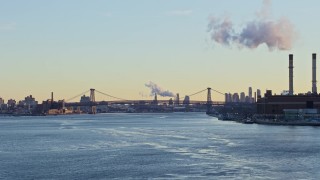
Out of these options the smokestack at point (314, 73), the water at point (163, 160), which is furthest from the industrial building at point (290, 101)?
the water at point (163, 160)

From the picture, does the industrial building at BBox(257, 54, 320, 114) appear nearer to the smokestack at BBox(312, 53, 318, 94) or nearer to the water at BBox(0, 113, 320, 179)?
the smokestack at BBox(312, 53, 318, 94)

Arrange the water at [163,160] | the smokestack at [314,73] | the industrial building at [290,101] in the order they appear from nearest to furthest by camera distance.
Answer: the water at [163,160]
the industrial building at [290,101]
the smokestack at [314,73]

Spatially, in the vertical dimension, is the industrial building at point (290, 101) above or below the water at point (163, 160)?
above

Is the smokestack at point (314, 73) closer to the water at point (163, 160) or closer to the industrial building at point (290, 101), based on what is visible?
the industrial building at point (290, 101)

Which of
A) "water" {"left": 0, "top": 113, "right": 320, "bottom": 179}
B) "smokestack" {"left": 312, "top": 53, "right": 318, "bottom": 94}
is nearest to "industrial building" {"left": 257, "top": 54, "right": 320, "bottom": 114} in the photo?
"smokestack" {"left": 312, "top": 53, "right": 318, "bottom": 94}

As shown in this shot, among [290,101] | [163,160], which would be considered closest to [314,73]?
[290,101]

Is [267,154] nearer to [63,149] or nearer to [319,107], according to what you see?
[63,149]

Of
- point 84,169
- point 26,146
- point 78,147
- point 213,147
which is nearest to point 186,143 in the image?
point 213,147

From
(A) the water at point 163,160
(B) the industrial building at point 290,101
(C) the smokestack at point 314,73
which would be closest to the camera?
(A) the water at point 163,160
